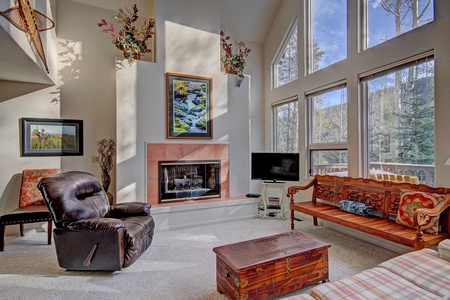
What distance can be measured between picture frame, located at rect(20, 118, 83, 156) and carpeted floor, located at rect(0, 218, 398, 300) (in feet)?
4.22

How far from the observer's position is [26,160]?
382cm

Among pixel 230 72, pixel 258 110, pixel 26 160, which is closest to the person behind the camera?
pixel 26 160

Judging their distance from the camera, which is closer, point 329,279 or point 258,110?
point 329,279

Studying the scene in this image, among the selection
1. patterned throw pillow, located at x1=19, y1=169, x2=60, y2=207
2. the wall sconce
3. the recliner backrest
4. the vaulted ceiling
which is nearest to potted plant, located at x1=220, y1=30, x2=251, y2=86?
the vaulted ceiling

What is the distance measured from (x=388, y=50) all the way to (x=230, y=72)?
2502 mm

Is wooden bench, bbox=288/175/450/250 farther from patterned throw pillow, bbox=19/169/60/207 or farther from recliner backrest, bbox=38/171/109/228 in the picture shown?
patterned throw pillow, bbox=19/169/60/207

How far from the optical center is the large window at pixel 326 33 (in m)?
3.89

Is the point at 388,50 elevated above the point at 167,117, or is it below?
above

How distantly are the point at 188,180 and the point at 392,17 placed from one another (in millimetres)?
A: 3775

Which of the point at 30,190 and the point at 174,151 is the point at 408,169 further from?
the point at 30,190

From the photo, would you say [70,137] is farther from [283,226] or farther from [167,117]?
[283,226]

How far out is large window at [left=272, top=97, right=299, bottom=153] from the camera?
4863mm

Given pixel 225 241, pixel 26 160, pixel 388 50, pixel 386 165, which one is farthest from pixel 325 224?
pixel 26 160

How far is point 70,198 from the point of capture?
254 centimetres
